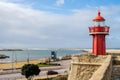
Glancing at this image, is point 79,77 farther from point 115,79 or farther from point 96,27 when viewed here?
point 96,27

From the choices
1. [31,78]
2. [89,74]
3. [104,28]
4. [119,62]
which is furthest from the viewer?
[31,78]

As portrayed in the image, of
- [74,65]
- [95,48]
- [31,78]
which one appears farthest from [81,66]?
[31,78]

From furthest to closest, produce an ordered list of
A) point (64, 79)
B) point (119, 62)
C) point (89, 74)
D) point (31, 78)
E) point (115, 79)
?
point (31, 78) → point (64, 79) → point (119, 62) → point (89, 74) → point (115, 79)

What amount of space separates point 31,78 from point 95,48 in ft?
48.8

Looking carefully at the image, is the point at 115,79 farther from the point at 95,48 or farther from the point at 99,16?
the point at 99,16

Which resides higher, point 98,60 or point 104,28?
point 104,28

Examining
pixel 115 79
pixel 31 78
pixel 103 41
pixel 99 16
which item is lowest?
pixel 31 78

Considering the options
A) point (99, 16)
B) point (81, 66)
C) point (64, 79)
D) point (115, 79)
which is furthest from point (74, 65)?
point (64, 79)

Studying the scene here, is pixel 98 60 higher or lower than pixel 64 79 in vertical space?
higher

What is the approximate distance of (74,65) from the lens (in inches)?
623

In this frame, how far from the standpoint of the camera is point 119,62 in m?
16.2

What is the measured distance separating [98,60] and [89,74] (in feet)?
3.02

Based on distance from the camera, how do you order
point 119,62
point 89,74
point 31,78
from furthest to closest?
point 31,78 < point 119,62 < point 89,74

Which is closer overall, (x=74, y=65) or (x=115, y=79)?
(x=115, y=79)
